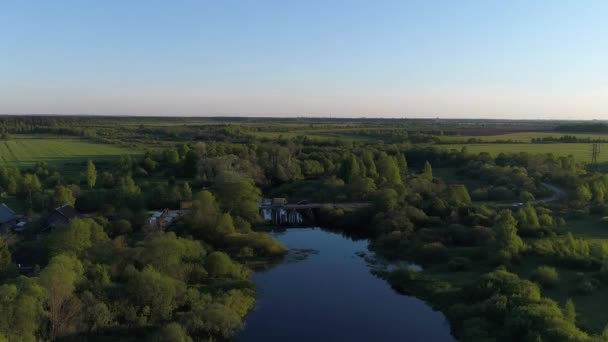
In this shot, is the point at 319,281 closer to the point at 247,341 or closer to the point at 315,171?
the point at 247,341

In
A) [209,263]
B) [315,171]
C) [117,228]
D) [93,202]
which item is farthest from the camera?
[315,171]

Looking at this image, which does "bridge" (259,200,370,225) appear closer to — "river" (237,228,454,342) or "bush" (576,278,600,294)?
"river" (237,228,454,342)

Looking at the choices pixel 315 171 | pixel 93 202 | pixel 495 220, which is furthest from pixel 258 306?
pixel 315 171

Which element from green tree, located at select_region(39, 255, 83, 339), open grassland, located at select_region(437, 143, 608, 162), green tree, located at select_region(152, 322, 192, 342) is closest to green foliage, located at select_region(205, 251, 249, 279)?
green tree, located at select_region(152, 322, 192, 342)

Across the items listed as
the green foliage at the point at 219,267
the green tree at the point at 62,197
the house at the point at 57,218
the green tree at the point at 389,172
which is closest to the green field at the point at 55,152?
the green tree at the point at 62,197

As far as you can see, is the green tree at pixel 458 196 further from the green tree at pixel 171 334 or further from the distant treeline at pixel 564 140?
the distant treeline at pixel 564 140

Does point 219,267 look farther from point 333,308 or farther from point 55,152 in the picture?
point 55,152
